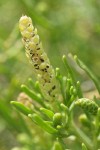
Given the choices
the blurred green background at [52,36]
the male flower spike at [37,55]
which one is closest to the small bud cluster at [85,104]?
the male flower spike at [37,55]

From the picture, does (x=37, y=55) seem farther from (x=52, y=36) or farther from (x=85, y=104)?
(x=52, y=36)

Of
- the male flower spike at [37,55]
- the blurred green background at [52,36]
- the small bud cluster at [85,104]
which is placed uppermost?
the blurred green background at [52,36]

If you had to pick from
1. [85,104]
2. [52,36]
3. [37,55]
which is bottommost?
[85,104]

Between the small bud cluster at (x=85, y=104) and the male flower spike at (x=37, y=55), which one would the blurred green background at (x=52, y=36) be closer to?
the male flower spike at (x=37, y=55)

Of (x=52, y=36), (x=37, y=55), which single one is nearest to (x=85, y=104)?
(x=37, y=55)

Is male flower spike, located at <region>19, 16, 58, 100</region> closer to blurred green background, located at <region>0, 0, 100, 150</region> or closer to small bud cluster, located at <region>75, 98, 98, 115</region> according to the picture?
small bud cluster, located at <region>75, 98, 98, 115</region>

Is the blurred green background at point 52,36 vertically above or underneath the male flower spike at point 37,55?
above
